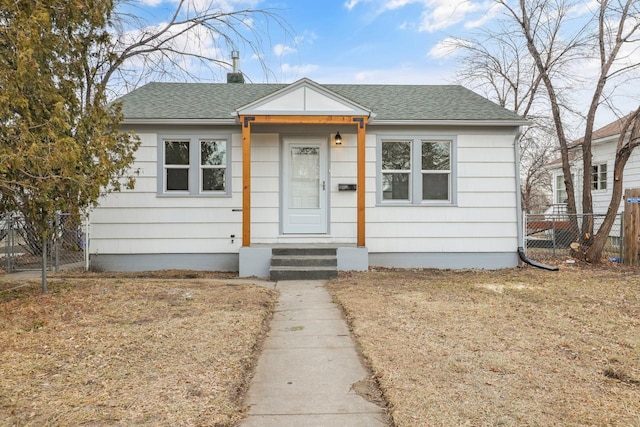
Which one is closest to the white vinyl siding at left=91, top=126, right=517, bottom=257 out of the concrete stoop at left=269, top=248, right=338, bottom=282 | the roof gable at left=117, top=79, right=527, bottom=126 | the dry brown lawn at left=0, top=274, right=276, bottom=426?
the roof gable at left=117, top=79, right=527, bottom=126

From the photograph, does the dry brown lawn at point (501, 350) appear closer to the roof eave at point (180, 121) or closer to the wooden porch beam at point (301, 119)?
the wooden porch beam at point (301, 119)

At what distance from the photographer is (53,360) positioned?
11.0 ft

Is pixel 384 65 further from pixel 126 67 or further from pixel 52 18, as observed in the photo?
pixel 52 18

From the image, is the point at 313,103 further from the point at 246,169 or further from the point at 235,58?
the point at 235,58

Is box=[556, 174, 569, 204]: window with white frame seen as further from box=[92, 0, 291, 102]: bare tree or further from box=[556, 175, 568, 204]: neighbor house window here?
box=[92, 0, 291, 102]: bare tree

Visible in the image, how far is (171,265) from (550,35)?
11.3 meters

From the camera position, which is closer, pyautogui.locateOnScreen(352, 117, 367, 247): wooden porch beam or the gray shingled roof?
pyautogui.locateOnScreen(352, 117, 367, 247): wooden porch beam

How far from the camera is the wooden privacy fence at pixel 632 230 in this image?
9.14m

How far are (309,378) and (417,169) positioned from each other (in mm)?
6509

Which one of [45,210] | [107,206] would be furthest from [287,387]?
[107,206]

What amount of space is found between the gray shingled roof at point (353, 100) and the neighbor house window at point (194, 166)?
58 centimetres

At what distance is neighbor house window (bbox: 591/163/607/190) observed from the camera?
595 inches

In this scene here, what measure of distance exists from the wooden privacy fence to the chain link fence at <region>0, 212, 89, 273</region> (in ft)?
38.2

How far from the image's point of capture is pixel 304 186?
8.88m
